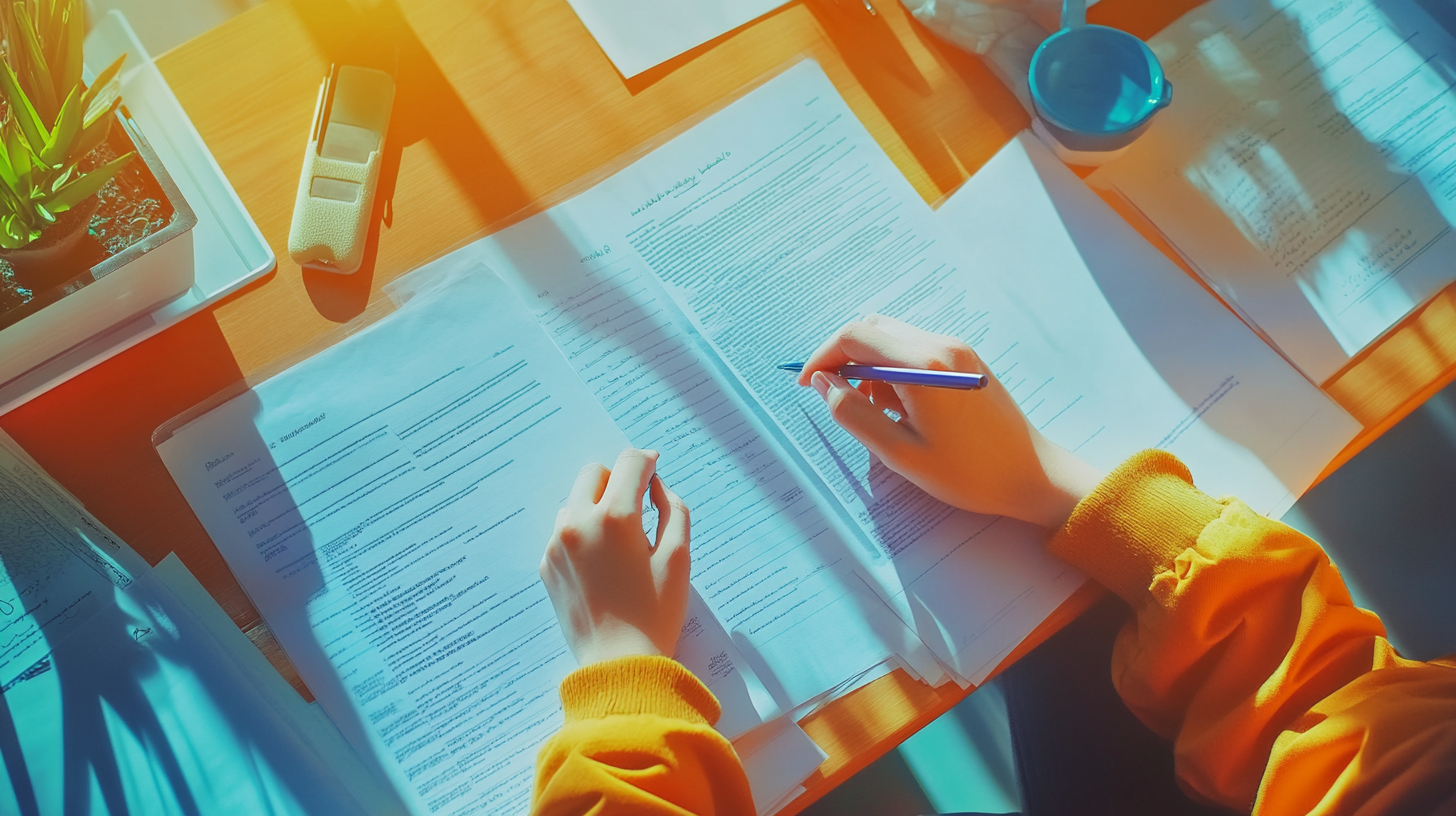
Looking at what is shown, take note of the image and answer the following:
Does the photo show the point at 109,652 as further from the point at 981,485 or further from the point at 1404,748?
the point at 1404,748

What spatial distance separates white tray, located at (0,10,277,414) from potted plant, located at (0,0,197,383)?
11mm

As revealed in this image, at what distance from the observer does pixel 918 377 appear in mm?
593

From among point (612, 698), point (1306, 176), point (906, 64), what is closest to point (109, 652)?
point (612, 698)

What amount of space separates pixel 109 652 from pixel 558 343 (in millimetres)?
360

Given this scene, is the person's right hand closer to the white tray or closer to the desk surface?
the desk surface

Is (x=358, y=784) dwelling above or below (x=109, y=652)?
below

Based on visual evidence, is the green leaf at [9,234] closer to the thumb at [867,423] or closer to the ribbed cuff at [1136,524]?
the thumb at [867,423]

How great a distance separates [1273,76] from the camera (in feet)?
2.50

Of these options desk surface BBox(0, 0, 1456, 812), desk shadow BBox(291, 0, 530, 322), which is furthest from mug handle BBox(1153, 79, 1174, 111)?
desk shadow BBox(291, 0, 530, 322)

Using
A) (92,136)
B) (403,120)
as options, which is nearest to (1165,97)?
(403,120)

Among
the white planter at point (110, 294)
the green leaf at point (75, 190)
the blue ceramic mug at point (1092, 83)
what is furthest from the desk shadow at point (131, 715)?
the blue ceramic mug at point (1092, 83)

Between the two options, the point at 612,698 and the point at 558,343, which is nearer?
the point at 612,698

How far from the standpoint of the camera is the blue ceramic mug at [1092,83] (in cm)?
69

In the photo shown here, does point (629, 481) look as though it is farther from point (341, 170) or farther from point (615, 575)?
point (341, 170)
